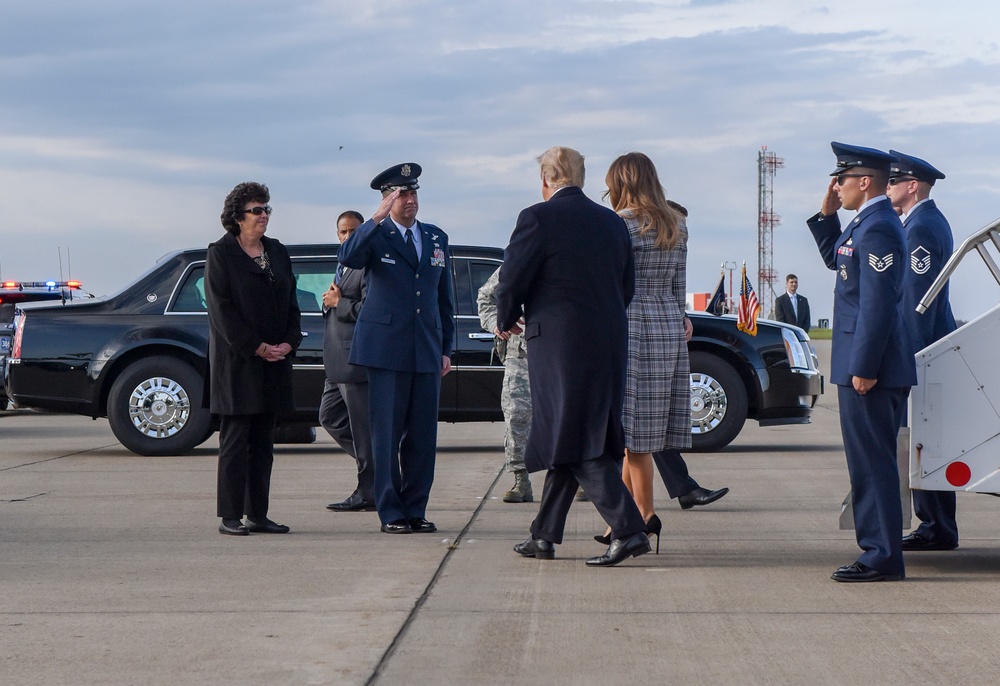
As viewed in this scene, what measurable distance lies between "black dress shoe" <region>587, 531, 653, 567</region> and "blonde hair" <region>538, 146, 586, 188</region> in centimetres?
156

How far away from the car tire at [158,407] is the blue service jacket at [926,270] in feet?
22.3

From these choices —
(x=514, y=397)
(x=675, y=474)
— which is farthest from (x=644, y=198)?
(x=514, y=397)

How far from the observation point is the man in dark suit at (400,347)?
23.5 ft

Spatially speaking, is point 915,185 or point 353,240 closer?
point 915,185

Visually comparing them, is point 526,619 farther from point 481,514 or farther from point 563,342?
point 481,514

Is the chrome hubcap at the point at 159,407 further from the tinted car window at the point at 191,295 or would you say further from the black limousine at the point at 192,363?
the tinted car window at the point at 191,295

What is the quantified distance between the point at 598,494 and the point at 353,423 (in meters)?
2.34

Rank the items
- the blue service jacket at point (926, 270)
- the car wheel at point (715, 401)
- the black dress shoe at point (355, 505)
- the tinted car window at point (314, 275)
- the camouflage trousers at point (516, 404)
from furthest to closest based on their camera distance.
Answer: the tinted car window at point (314, 275)
the car wheel at point (715, 401)
the camouflage trousers at point (516, 404)
the black dress shoe at point (355, 505)
the blue service jacket at point (926, 270)

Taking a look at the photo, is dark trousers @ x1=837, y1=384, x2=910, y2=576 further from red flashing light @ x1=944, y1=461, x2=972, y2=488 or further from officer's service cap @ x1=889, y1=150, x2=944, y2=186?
officer's service cap @ x1=889, y1=150, x2=944, y2=186

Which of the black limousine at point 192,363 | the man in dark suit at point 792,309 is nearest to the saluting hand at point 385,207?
the black limousine at point 192,363

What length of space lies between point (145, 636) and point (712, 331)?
7774 millimetres

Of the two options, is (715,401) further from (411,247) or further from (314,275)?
(411,247)

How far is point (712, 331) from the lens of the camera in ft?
38.8

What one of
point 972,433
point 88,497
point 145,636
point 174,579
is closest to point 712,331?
point 88,497
